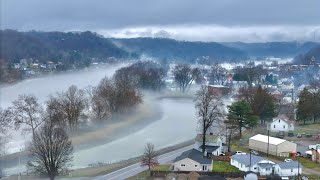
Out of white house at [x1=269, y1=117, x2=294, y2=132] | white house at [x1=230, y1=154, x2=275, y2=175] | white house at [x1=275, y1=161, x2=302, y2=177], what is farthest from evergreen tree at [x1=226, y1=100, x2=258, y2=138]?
white house at [x1=275, y1=161, x2=302, y2=177]

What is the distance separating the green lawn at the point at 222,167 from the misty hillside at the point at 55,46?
35833 millimetres

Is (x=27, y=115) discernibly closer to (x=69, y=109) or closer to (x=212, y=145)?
(x=69, y=109)

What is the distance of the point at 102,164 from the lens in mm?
14828

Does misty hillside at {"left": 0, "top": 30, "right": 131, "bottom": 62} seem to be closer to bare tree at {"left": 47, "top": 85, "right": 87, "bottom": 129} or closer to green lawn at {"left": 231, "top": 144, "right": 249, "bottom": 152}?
bare tree at {"left": 47, "top": 85, "right": 87, "bottom": 129}

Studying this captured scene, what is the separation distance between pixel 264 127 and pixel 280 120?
3.41ft

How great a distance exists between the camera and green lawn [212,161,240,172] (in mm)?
13789

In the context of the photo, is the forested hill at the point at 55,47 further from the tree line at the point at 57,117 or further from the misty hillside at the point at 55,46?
the tree line at the point at 57,117

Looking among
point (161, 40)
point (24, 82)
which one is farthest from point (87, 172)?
point (161, 40)

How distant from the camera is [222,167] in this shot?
1422 cm

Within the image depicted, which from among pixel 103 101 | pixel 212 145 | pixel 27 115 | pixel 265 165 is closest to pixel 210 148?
pixel 212 145

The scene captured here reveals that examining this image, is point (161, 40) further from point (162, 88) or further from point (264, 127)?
point (264, 127)

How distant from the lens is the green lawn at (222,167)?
13.8 m

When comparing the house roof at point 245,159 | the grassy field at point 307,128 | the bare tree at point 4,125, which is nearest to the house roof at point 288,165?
the house roof at point 245,159

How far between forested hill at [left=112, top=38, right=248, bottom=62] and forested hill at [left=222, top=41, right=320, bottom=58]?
16.0 meters
